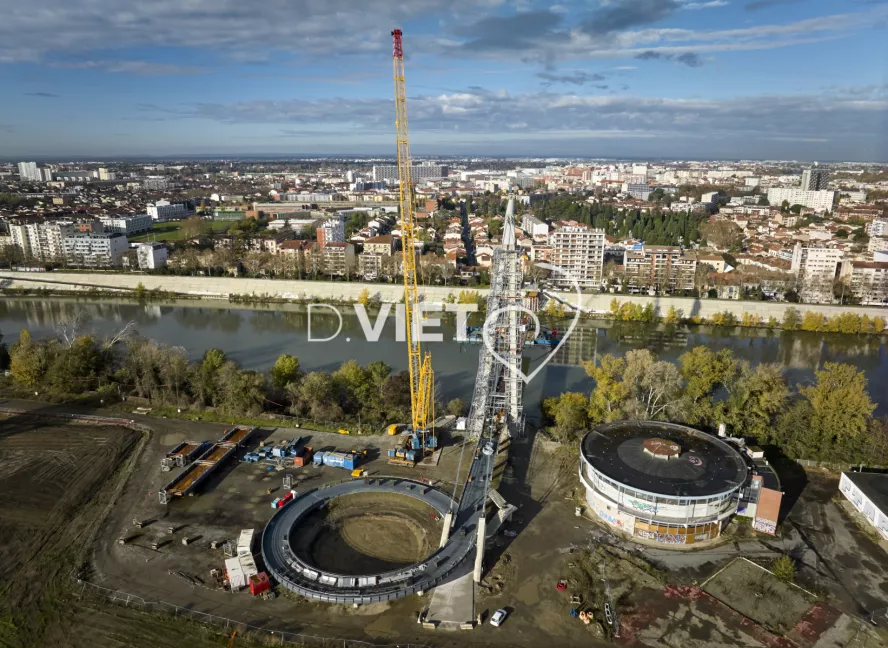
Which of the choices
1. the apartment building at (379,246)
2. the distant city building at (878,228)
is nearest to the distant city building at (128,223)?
the apartment building at (379,246)

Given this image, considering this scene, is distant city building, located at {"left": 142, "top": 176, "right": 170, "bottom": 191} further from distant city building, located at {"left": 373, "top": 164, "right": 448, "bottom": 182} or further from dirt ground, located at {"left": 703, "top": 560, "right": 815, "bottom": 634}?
dirt ground, located at {"left": 703, "top": 560, "right": 815, "bottom": 634}

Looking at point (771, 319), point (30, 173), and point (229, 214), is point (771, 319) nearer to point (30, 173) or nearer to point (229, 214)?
point (229, 214)

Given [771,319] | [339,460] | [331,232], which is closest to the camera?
[339,460]

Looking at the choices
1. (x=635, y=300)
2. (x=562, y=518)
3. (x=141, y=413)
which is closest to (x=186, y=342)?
(x=141, y=413)

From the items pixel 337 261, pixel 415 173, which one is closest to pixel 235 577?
pixel 337 261

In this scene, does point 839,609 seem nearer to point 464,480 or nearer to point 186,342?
point 464,480

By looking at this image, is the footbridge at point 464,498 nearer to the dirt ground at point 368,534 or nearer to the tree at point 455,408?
the dirt ground at point 368,534
